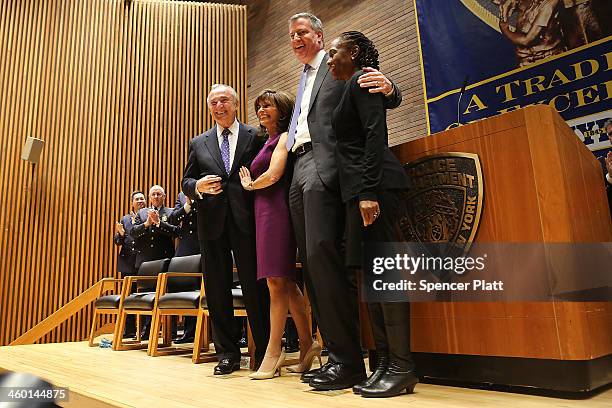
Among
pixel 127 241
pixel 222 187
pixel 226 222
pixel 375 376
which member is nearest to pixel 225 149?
pixel 222 187

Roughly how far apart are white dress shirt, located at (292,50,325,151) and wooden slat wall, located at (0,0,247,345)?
4433mm

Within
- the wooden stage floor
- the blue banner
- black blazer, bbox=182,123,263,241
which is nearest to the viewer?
the wooden stage floor

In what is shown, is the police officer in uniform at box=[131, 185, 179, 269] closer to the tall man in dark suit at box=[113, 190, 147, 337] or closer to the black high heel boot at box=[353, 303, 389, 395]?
the tall man in dark suit at box=[113, 190, 147, 337]

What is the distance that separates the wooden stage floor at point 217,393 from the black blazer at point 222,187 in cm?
68

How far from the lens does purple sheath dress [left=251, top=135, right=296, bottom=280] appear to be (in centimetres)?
217

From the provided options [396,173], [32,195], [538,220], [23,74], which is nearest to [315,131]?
[396,173]

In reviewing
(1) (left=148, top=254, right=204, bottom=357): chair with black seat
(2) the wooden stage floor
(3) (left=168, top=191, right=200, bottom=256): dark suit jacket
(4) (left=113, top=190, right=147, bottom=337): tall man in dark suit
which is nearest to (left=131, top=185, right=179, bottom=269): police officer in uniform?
(3) (left=168, top=191, right=200, bottom=256): dark suit jacket

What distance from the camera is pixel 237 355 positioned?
2439 mm

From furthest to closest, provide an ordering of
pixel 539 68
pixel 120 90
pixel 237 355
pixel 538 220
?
pixel 120 90 → pixel 539 68 → pixel 237 355 → pixel 538 220

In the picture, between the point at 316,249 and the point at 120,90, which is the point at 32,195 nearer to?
the point at 120,90

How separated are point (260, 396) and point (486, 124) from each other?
1269 mm

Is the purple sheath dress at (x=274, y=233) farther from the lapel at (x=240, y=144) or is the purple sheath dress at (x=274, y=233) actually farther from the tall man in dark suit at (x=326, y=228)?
the lapel at (x=240, y=144)

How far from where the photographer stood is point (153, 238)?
4.71 m

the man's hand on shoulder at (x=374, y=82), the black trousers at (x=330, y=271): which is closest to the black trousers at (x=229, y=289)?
the black trousers at (x=330, y=271)
